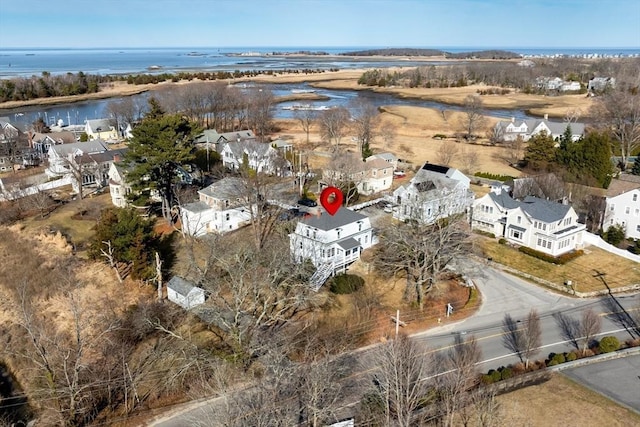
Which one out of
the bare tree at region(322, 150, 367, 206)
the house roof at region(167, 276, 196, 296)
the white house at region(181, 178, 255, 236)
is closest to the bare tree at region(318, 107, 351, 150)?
the bare tree at region(322, 150, 367, 206)

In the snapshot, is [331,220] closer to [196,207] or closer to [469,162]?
[196,207]

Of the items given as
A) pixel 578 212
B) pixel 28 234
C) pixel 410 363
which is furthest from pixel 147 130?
pixel 578 212

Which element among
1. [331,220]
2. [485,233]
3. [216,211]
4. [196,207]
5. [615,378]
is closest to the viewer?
[615,378]

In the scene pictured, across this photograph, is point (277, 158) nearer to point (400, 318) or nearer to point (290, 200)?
point (290, 200)

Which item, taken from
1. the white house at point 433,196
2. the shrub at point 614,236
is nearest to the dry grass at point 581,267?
the shrub at point 614,236

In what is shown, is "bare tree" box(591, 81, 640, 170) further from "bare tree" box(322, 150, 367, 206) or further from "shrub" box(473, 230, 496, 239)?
"bare tree" box(322, 150, 367, 206)

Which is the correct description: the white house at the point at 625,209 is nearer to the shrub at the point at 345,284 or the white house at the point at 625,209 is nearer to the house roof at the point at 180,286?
the shrub at the point at 345,284

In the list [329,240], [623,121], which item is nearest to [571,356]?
[329,240]
